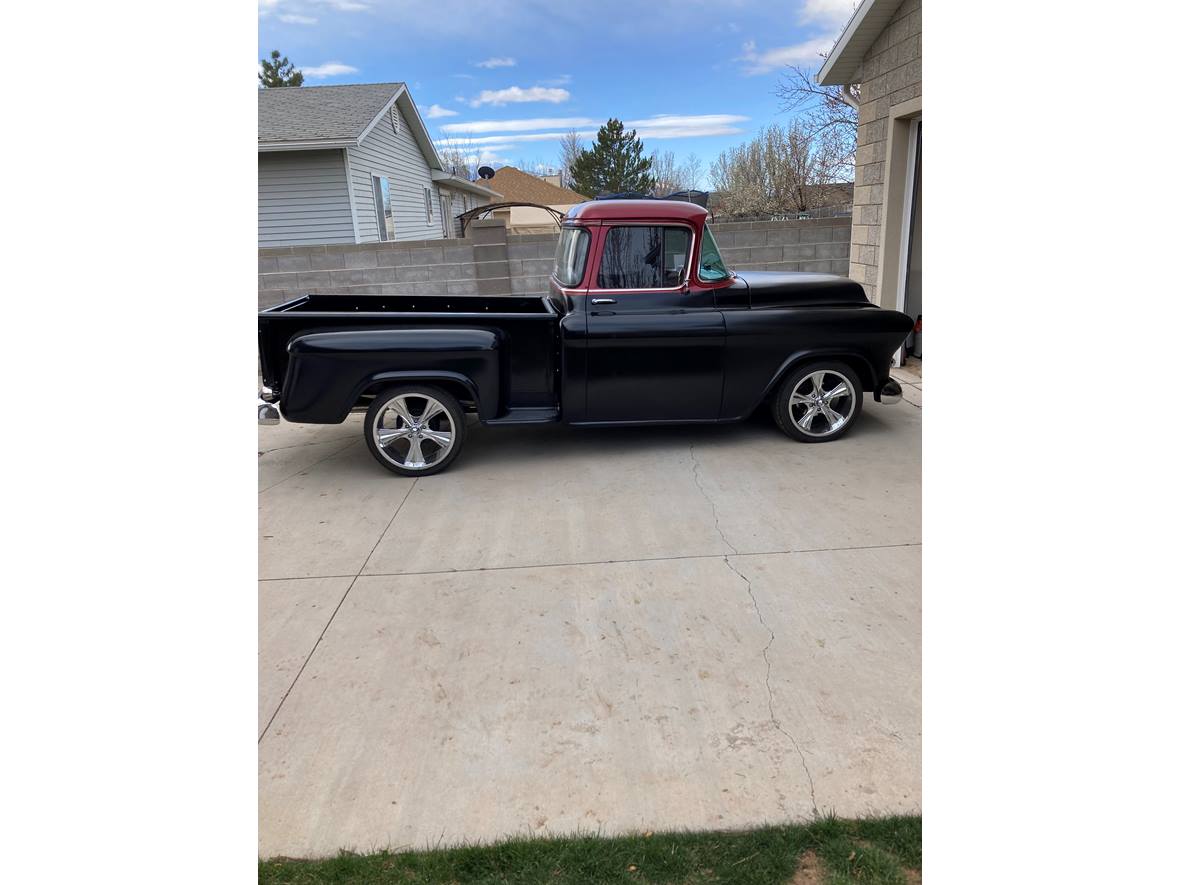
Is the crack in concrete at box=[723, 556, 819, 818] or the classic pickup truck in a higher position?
the classic pickup truck

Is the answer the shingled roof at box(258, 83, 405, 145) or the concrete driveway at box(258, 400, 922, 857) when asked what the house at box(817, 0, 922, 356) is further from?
the shingled roof at box(258, 83, 405, 145)

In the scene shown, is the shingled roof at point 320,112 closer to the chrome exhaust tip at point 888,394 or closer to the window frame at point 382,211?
the window frame at point 382,211

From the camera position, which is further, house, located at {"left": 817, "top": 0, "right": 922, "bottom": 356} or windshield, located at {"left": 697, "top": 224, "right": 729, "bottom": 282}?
house, located at {"left": 817, "top": 0, "right": 922, "bottom": 356}

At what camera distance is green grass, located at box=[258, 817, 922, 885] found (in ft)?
7.17

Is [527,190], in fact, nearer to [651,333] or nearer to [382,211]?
[382,211]

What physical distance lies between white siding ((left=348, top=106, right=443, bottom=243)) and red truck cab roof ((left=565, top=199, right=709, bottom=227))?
437 inches

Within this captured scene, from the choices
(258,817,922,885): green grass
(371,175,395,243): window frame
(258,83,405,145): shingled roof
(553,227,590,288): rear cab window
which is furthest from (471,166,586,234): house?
(258,817,922,885): green grass

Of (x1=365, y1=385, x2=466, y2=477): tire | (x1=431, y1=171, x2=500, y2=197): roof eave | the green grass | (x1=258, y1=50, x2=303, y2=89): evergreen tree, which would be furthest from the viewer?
(x1=258, y1=50, x2=303, y2=89): evergreen tree

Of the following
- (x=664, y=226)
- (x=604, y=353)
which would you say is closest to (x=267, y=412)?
(x=604, y=353)

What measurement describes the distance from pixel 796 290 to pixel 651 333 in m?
1.44

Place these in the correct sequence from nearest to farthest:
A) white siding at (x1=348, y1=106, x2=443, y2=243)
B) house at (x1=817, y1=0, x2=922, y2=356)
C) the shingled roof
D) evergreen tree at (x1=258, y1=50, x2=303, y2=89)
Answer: house at (x1=817, y1=0, x2=922, y2=356) < the shingled roof < white siding at (x1=348, y1=106, x2=443, y2=243) < evergreen tree at (x1=258, y1=50, x2=303, y2=89)

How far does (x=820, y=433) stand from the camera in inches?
243

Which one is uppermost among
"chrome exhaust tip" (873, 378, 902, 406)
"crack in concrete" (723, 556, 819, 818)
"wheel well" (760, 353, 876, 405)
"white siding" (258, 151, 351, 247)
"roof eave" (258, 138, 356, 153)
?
"roof eave" (258, 138, 356, 153)

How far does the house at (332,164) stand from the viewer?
1488cm
